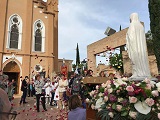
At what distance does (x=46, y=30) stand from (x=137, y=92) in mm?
26586

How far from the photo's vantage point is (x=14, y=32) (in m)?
25.7

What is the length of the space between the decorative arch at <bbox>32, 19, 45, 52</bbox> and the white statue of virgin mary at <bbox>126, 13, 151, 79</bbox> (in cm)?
2289

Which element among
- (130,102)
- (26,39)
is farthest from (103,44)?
(130,102)

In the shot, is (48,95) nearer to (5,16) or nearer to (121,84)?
(121,84)

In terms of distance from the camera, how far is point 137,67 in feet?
15.3

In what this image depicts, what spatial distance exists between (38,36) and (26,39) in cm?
213

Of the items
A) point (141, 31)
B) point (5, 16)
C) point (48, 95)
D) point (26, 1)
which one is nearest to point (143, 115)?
point (141, 31)

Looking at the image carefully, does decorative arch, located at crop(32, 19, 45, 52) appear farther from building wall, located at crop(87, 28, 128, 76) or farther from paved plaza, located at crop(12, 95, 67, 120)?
paved plaza, located at crop(12, 95, 67, 120)

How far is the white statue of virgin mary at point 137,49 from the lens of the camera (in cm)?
463

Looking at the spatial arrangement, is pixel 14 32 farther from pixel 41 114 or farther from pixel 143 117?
pixel 143 117

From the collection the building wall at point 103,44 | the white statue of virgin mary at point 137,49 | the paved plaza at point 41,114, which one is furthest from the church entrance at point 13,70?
the white statue of virgin mary at point 137,49

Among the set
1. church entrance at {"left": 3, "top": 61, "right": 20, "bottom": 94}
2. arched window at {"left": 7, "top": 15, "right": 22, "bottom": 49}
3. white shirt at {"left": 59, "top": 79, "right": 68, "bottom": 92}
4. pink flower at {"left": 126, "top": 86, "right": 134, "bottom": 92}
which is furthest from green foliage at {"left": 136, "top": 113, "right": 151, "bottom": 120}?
arched window at {"left": 7, "top": 15, "right": 22, "bottom": 49}

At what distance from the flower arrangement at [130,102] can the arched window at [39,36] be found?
2507cm

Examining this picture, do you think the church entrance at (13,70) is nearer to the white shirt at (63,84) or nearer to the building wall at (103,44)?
the building wall at (103,44)
